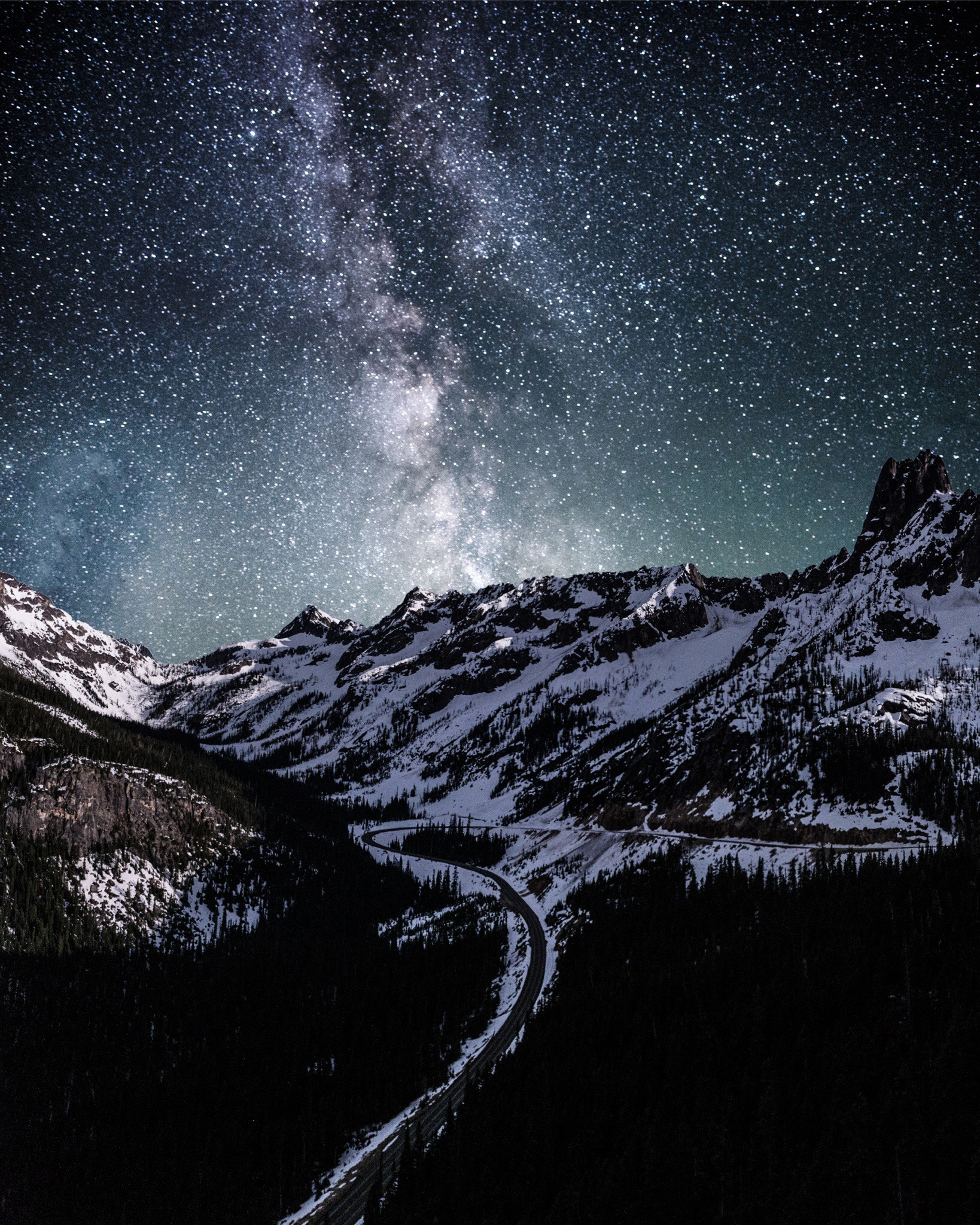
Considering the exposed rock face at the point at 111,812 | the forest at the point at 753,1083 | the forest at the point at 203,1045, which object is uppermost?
the exposed rock face at the point at 111,812

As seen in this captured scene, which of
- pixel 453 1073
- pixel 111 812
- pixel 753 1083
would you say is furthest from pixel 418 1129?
pixel 111 812

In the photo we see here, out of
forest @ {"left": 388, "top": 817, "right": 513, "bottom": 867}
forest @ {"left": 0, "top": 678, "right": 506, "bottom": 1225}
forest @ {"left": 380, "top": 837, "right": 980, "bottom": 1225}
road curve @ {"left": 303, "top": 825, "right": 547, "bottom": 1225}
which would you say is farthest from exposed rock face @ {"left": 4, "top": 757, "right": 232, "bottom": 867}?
forest @ {"left": 380, "top": 837, "right": 980, "bottom": 1225}

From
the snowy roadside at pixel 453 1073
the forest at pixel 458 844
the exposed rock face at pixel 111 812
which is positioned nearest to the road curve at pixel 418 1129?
the snowy roadside at pixel 453 1073

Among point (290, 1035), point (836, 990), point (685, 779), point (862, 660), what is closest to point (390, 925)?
point (290, 1035)

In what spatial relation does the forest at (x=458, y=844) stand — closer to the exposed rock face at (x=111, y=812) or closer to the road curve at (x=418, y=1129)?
the exposed rock face at (x=111, y=812)

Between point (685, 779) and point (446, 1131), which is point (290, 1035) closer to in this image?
point (446, 1131)

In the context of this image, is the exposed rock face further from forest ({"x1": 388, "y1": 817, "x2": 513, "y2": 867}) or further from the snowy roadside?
the snowy roadside

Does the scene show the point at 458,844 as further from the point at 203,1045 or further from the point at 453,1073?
the point at 453,1073
